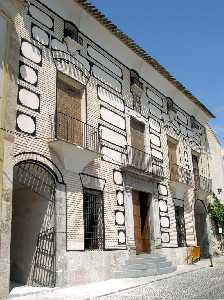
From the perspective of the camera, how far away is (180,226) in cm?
1534

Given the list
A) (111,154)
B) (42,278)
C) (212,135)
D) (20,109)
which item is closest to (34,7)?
(20,109)

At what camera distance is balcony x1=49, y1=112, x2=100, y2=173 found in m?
9.55

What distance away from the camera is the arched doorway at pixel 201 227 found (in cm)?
1753

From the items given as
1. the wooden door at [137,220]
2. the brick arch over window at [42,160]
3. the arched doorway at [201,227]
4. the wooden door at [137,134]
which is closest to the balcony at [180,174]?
the arched doorway at [201,227]

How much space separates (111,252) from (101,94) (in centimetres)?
481

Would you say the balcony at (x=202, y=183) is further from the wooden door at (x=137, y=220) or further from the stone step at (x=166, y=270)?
the stone step at (x=166, y=270)

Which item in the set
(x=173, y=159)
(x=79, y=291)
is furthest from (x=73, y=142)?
(x=173, y=159)

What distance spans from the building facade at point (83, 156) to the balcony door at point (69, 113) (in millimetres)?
33

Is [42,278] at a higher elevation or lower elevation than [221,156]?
lower

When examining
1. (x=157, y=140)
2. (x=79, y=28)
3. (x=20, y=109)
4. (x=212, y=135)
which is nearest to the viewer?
(x=20, y=109)

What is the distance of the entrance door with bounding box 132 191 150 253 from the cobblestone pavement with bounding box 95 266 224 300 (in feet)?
6.21

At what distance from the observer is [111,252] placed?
10688 mm

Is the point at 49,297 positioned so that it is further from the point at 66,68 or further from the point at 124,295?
the point at 66,68

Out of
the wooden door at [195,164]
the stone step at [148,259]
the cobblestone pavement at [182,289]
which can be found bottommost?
the cobblestone pavement at [182,289]
